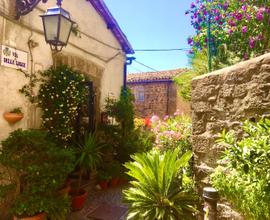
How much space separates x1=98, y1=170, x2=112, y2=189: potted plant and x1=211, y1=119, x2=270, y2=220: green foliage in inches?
148

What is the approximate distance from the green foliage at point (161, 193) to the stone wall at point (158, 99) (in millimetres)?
12631

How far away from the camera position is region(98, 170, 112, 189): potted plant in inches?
223

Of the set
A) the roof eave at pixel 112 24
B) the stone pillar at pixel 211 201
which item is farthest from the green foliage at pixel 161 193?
the roof eave at pixel 112 24

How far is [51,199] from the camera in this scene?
3.57 m

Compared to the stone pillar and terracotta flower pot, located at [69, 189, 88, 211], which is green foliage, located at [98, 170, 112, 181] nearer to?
terracotta flower pot, located at [69, 189, 88, 211]

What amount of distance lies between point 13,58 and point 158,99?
13.2 m

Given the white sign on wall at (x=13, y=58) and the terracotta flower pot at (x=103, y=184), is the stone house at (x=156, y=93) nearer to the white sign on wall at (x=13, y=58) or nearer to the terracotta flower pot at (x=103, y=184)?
the terracotta flower pot at (x=103, y=184)

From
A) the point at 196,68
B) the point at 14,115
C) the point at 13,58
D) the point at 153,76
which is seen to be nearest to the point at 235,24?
the point at 196,68

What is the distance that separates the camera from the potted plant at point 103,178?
223 inches

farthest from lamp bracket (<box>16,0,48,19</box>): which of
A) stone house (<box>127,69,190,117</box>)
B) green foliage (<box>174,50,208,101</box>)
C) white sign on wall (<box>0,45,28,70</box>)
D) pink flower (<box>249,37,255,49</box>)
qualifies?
stone house (<box>127,69,190,117</box>)

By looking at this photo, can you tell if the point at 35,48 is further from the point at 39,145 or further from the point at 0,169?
the point at 0,169

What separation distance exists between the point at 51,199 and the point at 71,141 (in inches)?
81.0

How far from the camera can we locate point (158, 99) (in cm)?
1675

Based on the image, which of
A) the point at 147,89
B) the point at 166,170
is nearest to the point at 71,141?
the point at 166,170
